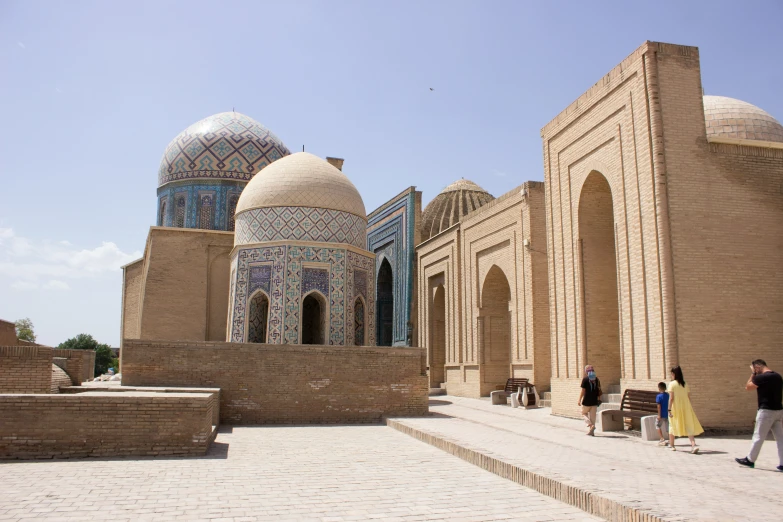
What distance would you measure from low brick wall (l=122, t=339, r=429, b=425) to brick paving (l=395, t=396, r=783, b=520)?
1.17 m

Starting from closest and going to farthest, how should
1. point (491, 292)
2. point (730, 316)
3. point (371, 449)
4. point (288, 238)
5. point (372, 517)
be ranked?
1. point (372, 517)
2. point (371, 449)
3. point (730, 316)
4. point (288, 238)
5. point (491, 292)

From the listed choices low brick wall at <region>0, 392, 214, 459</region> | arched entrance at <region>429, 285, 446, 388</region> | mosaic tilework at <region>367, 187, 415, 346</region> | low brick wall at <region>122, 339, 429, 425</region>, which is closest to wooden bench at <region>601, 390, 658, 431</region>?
low brick wall at <region>122, 339, 429, 425</region>

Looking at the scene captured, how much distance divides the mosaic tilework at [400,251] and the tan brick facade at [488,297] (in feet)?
1.46

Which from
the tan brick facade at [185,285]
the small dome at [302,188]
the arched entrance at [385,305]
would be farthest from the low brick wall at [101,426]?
the arched entrance at [385,305]

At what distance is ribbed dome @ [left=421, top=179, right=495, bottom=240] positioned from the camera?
24969mm

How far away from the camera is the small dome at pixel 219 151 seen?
21.1 metres

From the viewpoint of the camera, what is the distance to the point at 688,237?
349 inches

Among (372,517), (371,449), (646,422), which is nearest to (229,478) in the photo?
(372,517)

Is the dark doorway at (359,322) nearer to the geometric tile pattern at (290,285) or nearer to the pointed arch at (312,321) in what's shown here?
the geometric tile pattern at (290,285)

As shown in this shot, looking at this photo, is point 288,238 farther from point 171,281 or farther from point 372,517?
point 372,517

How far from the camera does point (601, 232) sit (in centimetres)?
1134

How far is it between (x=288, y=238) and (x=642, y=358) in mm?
8447

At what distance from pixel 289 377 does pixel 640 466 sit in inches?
242

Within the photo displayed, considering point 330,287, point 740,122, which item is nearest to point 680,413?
point 740,122
